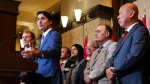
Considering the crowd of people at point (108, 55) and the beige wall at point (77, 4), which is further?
the beige wall at point (77, 4)

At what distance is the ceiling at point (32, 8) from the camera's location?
9.55 meters

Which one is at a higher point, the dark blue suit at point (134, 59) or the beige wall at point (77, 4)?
the beige wall at point (77, 4)

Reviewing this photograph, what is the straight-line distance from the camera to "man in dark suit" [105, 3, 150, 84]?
7.69ft

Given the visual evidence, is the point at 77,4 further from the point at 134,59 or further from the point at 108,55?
the point at 134,59

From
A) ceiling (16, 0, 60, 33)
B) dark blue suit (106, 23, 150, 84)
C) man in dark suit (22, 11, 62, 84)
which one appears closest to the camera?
dark blue suit (106, 23, 150, 84)

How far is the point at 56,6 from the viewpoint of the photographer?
9.35 metres

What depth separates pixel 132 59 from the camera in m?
2.33

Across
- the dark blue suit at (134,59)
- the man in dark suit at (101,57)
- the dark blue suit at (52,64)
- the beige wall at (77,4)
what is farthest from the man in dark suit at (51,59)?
the beige wall at (77,4)

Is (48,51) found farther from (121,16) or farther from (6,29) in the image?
(6,29)

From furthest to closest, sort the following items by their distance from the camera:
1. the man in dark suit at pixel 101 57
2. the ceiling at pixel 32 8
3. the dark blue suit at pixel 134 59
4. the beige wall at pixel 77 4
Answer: the ceiling at pixel 32 8 < the beige wall at pixel 77 4 < the man in dark suit at pixel 101 57 < the dark blue suit at pixel 134 59

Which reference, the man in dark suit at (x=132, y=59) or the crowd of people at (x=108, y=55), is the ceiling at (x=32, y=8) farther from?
the man in dark suit at (x=132, y=59)

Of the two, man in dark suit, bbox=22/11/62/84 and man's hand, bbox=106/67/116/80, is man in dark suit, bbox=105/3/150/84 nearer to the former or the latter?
man's hand, bbox=106/67/116/80

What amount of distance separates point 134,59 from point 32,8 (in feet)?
28.0

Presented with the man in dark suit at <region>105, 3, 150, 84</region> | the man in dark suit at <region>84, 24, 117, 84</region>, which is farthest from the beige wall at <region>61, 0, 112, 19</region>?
the man in dark suit at <region>105, 3, 150, 84</region>
